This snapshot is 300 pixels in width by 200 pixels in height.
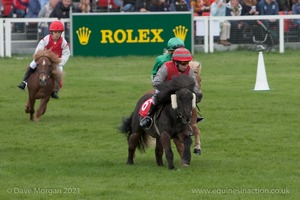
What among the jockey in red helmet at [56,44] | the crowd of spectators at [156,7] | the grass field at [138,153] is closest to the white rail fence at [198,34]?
the crowd of spectators at [156,7]

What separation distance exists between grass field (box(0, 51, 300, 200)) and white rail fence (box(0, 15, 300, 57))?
3.90 metres

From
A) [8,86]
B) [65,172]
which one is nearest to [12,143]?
[65,172]

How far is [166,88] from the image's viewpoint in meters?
12.2

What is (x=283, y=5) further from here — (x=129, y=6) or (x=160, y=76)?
(x=160, y=76)

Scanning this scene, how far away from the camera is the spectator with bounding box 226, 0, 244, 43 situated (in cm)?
3173

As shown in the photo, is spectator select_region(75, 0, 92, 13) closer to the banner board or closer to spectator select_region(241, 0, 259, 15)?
the banner board

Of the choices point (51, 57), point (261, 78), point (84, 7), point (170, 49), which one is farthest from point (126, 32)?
point (170, 49)

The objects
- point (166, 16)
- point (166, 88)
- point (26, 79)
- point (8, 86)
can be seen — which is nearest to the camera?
point (166, 88)

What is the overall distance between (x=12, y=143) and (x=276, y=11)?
1988cm

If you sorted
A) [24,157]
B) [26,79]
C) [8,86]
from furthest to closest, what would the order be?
[8,86] → [26,79] → [24,157]

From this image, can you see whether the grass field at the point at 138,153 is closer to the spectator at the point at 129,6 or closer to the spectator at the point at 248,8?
the spectator at the point at 248,8

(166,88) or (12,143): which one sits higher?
(166,88)

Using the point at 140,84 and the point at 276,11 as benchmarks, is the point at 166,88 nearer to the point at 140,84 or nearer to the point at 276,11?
the point at 140,84

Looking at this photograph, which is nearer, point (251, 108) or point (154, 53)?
point (251, 108)
